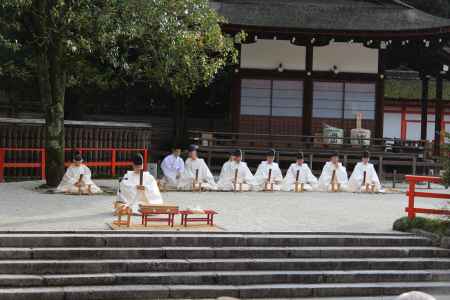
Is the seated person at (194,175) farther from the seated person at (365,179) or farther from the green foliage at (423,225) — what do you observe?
the green foliage at (423,225)

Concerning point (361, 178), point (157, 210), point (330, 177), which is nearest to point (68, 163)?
point (330, 177)

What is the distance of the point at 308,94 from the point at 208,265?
15.6m

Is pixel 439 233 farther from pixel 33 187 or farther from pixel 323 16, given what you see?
pixel 323 16

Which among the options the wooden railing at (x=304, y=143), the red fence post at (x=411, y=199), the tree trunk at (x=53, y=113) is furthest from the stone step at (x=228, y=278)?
the wooden railing at (x=304, y=143)

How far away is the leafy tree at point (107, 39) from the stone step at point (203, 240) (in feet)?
20.4

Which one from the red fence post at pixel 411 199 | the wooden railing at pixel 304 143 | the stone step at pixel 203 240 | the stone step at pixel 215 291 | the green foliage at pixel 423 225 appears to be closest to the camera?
the stone step at pixel 215 291

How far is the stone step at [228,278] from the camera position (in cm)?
1018

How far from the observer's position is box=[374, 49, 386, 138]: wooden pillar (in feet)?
86.6

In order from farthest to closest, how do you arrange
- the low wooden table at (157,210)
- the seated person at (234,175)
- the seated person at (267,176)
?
the seated person at (267,176), the seated person at (234,175), the low wooden table at (157,210)

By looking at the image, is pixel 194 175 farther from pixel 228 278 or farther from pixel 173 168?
pixel 228 278

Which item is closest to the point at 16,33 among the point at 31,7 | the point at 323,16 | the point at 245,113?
the point at 31,7

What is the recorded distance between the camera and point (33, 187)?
1920cm

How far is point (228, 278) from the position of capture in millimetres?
10852

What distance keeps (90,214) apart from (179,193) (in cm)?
537
